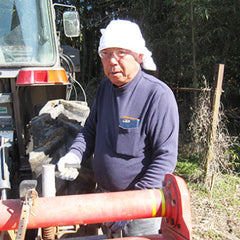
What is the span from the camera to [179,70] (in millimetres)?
5145

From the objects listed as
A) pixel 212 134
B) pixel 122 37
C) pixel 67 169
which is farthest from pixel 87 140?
pixel 212 134

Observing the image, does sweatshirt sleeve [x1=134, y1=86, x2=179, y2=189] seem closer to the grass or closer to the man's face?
the man's face

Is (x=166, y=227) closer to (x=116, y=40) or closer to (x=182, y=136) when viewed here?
(x=116, y=40)

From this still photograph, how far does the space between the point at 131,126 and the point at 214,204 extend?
193 cm

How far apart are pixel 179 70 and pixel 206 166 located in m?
2.40

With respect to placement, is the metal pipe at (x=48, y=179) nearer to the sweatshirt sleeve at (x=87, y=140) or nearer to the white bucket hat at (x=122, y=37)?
the sweatshirt sleeve at (x=87, y=140)

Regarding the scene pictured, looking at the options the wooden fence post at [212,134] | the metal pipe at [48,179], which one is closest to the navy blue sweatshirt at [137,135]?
the metal pipe at [48,179]

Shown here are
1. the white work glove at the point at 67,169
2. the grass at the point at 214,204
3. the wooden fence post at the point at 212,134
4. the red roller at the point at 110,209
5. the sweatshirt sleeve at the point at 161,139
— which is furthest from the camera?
the wooden fence post at the point at 212,134

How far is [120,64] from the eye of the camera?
4.96 ft

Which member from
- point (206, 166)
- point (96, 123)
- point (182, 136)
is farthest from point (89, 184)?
point (182, 136)

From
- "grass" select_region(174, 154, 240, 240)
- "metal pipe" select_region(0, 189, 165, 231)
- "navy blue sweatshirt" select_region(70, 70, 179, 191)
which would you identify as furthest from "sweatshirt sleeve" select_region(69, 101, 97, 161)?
"grass" select_region(174, 154, 240, 240)

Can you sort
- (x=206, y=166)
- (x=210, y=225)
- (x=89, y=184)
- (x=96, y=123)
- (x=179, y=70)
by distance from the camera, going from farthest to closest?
1. (x=179, y=70)
2. (x=206, y=166)
3. (x=210, y=225)
4. (x=89, y=184)
5. (x=96, y=123)

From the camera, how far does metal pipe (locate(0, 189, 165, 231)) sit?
1077mm

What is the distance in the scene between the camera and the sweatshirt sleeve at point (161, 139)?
144 cm
